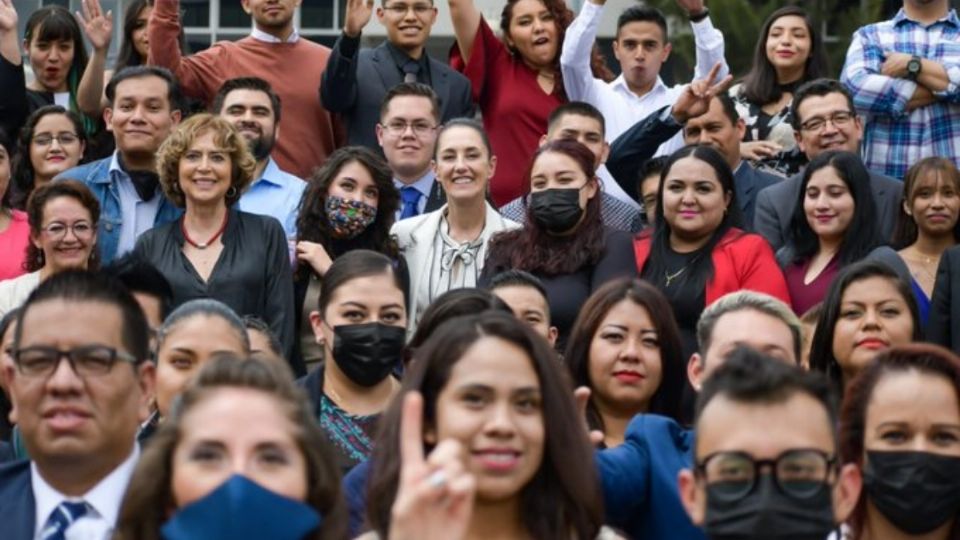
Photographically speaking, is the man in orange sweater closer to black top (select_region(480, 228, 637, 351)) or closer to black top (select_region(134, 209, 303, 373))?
black top (select_region(134, 209, 303, 373))

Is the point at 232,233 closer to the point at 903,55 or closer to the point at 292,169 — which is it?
the point at 292,169

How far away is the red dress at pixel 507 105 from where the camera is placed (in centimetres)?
1233

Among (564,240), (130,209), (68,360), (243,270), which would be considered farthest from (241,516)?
(130,209)

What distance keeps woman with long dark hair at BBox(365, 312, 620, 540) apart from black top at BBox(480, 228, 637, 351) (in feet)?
12.9

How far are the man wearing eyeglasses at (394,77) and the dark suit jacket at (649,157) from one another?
101 cm

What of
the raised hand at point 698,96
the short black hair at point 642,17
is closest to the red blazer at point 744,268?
the raised hand at point 698,96

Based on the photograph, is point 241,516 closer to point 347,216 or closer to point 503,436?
point 503,436

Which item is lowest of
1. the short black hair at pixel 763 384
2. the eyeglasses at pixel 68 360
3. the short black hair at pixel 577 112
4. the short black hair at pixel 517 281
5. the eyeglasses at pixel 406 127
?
the short black hair at pixel 517 281

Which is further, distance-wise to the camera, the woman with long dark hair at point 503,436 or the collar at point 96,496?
the collar at point 96,496

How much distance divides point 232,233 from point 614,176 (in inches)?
95.7

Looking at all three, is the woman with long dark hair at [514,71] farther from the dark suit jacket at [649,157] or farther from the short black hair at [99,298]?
the short black hair at [99,298]

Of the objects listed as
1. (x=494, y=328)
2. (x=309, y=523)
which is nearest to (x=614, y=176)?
(x=494, y=328)

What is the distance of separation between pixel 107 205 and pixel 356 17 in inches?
66.1

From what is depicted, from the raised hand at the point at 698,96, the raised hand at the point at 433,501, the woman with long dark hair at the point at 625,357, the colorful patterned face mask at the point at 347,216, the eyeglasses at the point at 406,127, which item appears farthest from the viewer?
the eyeglasses at the point at 406,127
